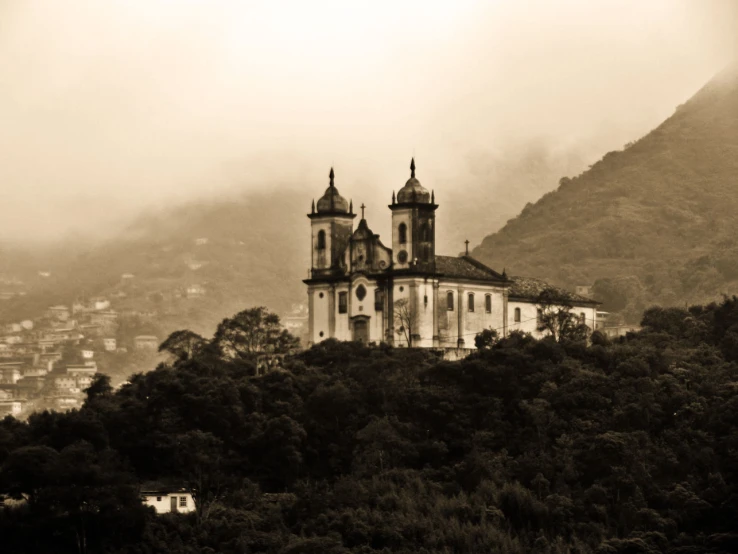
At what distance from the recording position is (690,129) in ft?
568

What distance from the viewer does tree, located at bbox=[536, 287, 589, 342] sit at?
306 feet

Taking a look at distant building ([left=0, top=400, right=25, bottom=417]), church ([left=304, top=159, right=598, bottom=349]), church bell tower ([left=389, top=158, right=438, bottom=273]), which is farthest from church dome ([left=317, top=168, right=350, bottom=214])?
distant building ([left=0, top=400, right=25, bottom=417])

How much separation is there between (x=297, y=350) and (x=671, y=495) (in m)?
26.1

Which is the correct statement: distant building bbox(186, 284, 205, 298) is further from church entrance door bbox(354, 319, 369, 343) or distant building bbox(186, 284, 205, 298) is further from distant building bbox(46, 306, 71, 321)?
church entrance door bbox(354, 319, 369, 343)

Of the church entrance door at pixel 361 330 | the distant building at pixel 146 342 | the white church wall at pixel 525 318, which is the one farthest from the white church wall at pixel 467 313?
the distant building at pixel 146 342

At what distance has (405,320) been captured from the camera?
297 ft

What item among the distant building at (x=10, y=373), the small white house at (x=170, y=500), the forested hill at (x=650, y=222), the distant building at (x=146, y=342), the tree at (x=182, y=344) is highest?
the forested hill at (x=650, y=222)

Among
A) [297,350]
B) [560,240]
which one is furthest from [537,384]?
[560,240]

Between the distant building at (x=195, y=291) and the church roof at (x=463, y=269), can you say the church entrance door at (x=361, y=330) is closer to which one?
the church roof at (x=463, y=269)

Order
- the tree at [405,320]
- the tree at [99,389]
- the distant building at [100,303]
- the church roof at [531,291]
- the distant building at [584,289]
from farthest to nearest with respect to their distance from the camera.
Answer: the distant building at [100,303] < the distant building at [584,289] < the church roof at [531,291] < the tree at [405,320] < the tree at [99,389]

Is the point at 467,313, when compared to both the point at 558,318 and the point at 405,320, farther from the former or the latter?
the point at 558,318

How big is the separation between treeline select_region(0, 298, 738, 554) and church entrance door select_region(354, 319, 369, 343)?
8.90 feet

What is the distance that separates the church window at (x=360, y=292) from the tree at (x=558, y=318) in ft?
29.5

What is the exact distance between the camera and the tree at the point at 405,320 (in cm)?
9031
